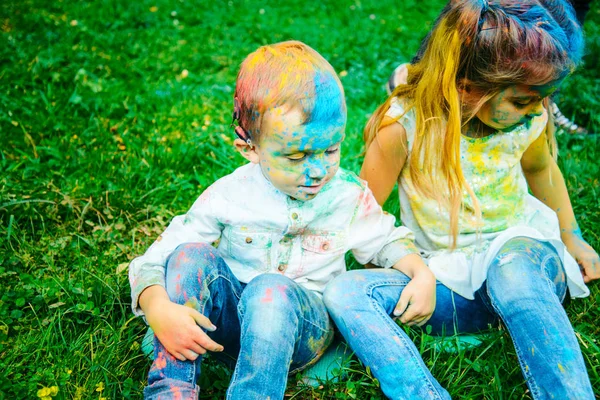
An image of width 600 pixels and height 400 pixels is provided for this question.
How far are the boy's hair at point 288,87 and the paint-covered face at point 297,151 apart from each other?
21 millimetres

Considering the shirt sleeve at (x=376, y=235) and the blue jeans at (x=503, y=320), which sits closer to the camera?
the blue jeans at (x=503, y=320)

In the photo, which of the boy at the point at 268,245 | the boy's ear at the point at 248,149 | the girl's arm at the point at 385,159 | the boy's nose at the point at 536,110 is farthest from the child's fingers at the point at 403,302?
the boy's nose at the point at 536,110

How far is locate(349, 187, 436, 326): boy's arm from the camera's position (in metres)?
2.03

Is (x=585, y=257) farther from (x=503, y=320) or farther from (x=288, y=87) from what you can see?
(x=288, y=87)

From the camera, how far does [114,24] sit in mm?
4980

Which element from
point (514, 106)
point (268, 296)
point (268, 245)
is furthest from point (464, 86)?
point (268, 296)

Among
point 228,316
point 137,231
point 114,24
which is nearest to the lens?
point 228,316

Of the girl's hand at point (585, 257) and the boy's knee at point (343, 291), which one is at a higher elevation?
the boy's knee at point (343, 291)

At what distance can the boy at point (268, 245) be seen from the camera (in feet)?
5.67

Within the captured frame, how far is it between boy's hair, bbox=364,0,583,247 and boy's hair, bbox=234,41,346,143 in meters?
0.45

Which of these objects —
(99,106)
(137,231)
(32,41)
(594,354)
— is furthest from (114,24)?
(594,354)

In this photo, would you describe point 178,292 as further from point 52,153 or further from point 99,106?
point 99,106

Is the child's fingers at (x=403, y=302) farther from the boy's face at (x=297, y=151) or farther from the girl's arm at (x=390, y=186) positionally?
the boy's face at (x=297, y=151)

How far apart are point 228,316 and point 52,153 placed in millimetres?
1577
